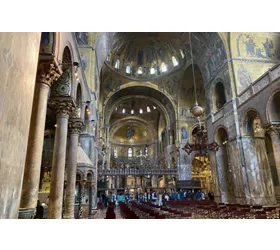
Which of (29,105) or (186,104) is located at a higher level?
(186,104)

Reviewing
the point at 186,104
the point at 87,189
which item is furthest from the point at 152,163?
the point at 87,189

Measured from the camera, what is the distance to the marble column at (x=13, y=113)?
7.70ft

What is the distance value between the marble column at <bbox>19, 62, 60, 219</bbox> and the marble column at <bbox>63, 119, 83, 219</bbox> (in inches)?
154

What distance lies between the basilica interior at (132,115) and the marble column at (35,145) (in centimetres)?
2

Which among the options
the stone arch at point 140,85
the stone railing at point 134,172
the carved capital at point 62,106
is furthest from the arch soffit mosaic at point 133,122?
the carved capital at point 62,106

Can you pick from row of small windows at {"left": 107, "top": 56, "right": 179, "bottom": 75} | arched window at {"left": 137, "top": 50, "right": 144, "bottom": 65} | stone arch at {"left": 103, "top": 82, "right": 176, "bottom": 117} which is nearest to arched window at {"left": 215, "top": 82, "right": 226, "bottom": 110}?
stone arch at {"left": 103, "top": 82, "right": 176, "bottom": 117}

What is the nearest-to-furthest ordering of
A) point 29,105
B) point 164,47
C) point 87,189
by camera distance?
1. point 29,105
2. point 87,189
3. point 164,47

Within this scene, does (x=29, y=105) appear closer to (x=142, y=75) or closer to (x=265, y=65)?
(x=265, y=65)

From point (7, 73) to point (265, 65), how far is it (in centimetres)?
1551

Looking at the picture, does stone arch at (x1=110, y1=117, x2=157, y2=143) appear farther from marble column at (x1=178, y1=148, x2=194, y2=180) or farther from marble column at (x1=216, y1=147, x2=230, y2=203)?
marble column at (x1=216, y1=147, x2=230, y2=203)

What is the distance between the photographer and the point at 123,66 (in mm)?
24297

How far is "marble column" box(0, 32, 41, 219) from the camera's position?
2348mm

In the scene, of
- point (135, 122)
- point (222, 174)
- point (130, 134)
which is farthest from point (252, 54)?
point (130, 134)

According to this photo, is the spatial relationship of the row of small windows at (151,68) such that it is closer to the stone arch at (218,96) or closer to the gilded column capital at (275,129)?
the stone arch at (218,96)
